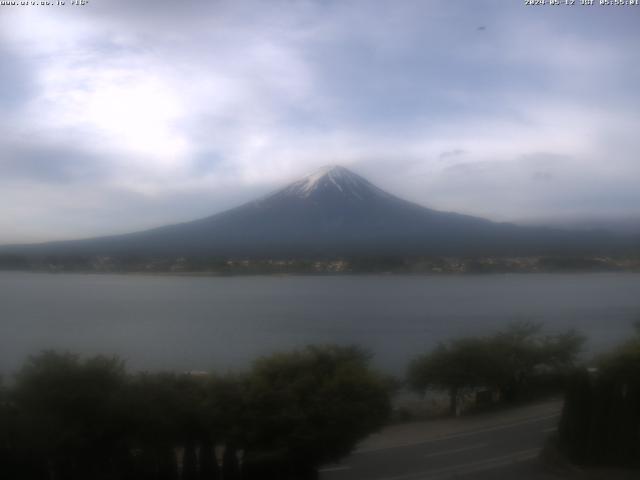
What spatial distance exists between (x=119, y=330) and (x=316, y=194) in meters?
23.0

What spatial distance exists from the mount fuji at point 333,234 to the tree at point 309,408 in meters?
9.67

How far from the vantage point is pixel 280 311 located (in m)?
→ 25.3

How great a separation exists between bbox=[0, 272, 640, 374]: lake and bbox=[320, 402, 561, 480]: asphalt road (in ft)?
10.0

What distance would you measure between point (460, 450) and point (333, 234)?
77.3ft

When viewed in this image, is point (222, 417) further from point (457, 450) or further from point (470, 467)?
point (457, 450)

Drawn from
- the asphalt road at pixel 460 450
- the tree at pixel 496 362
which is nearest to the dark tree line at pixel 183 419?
the asphalt road at pixel 460 450

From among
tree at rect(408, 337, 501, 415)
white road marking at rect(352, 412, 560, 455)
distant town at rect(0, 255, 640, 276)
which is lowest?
white road marking at rect(352, 412, 560, 455)

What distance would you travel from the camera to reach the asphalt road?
9500mm

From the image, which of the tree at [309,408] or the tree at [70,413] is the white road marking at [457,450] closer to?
the tree at [309,408]

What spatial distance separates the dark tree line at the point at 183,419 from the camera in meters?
8.86

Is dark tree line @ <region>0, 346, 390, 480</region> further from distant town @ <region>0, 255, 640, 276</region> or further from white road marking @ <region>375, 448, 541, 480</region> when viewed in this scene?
distant town @ <region>0, 255, 640, 276</region>

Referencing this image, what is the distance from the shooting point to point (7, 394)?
9172mm

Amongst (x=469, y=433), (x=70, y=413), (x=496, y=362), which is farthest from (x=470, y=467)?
(x=496, y=362)

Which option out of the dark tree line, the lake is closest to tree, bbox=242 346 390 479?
the dark tree line
